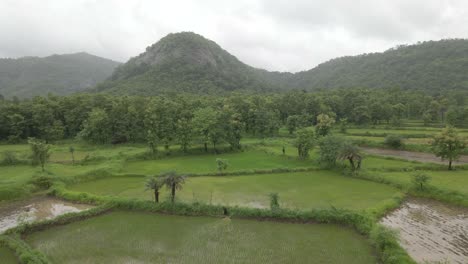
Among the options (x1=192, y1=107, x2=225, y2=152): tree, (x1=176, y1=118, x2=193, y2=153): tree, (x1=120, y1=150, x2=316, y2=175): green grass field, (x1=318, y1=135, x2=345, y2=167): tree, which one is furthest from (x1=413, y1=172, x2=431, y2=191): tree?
(x1=176, y1=118, x2=193, y2=153): tree

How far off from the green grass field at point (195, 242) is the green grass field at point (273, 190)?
4.32 meters

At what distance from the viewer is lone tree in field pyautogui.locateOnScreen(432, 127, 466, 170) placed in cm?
3522

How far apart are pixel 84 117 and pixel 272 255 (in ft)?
201

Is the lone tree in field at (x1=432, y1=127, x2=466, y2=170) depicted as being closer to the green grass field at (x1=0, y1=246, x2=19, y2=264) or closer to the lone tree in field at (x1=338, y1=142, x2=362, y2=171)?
the lone tree in field at (x1=338, y1=142, x2=362, y2=171)

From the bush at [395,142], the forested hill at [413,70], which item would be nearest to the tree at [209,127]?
the bush at [395,142]

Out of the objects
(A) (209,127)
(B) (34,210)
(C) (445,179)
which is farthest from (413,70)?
(B) (34,210)

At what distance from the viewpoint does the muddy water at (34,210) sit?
81.5 feet

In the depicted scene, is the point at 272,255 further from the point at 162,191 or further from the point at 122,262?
the point at 162,191

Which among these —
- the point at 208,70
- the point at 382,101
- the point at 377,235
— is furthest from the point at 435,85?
the point at 377,235

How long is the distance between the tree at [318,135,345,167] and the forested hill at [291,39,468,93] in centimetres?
10435

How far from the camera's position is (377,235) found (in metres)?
19.2

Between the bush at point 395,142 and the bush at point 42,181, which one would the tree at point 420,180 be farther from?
the bush at point 42,181

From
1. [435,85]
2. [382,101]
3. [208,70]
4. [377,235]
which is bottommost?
[377,235]

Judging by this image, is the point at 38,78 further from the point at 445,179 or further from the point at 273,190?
the point at 445,179
